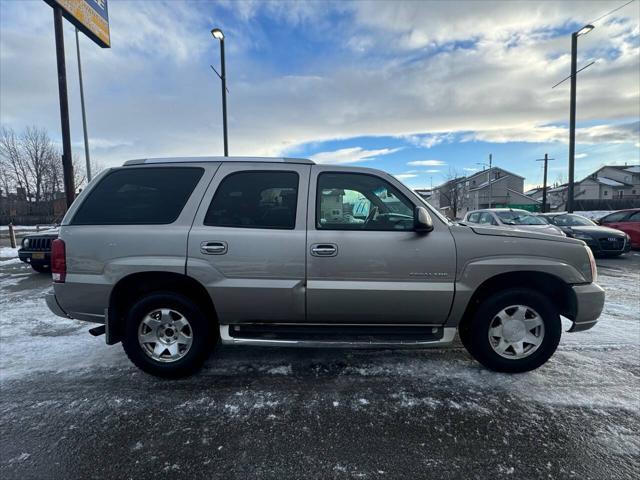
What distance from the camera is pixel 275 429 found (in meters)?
2.47

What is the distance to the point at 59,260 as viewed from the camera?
3.09 meters

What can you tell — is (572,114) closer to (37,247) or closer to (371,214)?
(371,214)

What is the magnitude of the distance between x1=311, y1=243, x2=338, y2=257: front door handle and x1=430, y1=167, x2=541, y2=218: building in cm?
5921

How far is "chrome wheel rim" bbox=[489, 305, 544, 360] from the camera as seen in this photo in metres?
3.14

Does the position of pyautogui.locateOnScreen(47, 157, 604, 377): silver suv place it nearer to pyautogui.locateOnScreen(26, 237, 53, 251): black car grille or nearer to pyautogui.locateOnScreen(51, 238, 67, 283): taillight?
pyautogui.locateOnScreen(51, 238, 67, 283): taillight

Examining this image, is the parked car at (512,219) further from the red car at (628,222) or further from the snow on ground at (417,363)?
the snow on ground at (417,363)

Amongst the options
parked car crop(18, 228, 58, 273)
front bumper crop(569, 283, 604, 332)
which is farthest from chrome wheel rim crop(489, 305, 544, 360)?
parked car crop(18, 228, 58, 273)

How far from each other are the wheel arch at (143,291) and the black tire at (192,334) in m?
0.09

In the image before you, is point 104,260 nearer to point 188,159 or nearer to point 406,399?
point 188,159

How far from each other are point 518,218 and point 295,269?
33.3ft

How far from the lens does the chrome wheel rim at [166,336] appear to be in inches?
123

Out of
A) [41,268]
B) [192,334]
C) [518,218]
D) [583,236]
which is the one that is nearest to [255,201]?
[192,334]

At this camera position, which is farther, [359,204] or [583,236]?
[583,236]

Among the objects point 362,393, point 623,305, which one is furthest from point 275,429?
point 623,305
